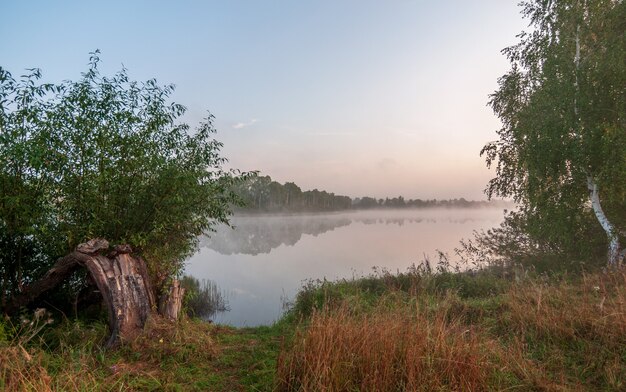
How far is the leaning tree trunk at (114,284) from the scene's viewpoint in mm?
6289

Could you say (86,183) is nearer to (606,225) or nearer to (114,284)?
(114,284)

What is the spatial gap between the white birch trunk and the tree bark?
Result: 14.5 m

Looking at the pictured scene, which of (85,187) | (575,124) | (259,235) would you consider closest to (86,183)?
(85,187)

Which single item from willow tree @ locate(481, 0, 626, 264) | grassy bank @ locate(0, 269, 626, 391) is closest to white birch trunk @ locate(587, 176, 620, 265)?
willow tree @ locate(481, 0, 626, 264)

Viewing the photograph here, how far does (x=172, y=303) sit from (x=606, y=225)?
50.0 ft

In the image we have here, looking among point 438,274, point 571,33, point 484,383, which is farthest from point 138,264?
point 571,33

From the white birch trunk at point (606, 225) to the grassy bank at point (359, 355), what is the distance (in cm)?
737

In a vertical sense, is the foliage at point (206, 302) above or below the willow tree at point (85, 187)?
below

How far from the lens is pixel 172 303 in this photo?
7.33 meters

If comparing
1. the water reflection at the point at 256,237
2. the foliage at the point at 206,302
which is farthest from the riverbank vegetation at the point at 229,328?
the water reflection at the point at 256,237

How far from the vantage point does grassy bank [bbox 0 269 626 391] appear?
394 cm

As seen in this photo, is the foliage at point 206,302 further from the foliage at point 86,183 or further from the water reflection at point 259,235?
the foliage at point 86,183

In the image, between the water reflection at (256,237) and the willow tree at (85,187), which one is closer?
the willow tree at (85,187)

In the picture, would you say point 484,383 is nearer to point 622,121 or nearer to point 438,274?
point 438,274
